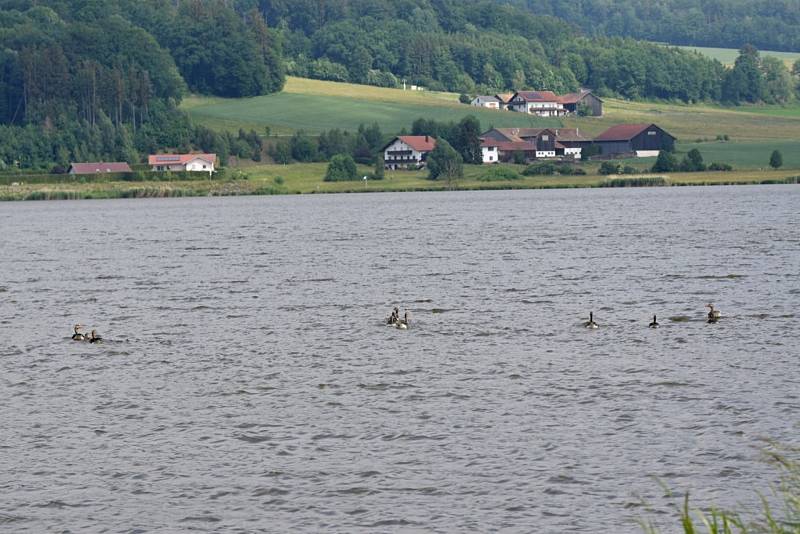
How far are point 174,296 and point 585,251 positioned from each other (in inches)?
1186

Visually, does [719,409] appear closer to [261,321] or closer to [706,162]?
[261,321]

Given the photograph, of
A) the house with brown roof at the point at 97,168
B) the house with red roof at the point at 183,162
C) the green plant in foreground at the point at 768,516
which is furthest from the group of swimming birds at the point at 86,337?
the house with brown roof at the point at 97,168

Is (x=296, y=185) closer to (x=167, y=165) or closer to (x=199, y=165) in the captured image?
(x=199, y=165)

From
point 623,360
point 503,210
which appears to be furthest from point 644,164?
point 623,360

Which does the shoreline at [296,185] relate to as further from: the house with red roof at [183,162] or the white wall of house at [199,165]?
the white wall of house at [199,165]

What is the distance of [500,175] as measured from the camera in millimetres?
184750

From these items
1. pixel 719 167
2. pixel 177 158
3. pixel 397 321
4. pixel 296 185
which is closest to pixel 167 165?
pixel 177 158

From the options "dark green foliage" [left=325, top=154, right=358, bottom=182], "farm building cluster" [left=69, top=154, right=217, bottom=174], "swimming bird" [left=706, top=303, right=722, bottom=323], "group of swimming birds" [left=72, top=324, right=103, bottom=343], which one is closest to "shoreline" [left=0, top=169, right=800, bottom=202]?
"dark green foliage" [left=325, top=154, right=358, bottom=182]

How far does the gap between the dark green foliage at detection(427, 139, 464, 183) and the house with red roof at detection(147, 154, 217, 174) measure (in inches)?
1348

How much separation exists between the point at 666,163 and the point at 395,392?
14779cm

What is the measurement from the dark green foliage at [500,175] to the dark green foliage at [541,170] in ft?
9.93

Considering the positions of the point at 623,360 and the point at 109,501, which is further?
the point at 623,360

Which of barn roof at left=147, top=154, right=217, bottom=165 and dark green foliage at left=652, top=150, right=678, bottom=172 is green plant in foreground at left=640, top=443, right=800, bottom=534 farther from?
barn roof at left=147, top=154, right=217, bottom=165

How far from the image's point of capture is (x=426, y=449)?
29.5 meters
